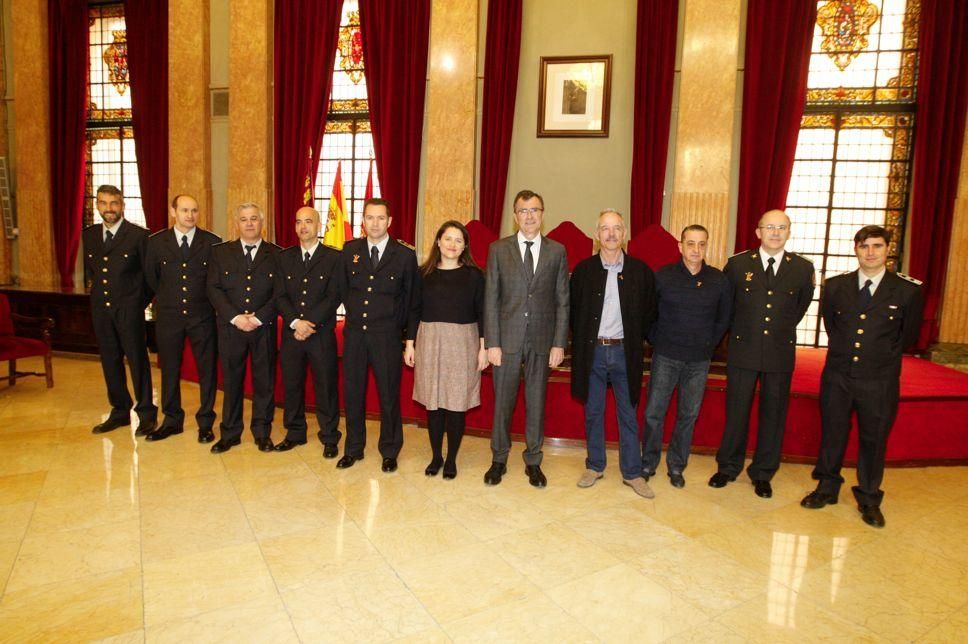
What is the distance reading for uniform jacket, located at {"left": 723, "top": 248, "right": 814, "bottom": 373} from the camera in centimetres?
339

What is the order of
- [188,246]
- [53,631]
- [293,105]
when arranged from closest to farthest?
[53,631]
[188,246]
[293,105]

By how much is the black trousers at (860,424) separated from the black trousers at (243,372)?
3.46m

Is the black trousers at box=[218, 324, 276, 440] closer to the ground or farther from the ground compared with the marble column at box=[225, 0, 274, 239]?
closer to the ground

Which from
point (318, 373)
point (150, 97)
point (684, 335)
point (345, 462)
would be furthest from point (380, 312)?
point (150, 97)

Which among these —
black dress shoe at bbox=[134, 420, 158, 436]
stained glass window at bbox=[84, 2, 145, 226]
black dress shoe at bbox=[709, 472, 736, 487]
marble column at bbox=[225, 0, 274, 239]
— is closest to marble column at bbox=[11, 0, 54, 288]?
stained glass window at bbox=[84, 2, 145, 226]

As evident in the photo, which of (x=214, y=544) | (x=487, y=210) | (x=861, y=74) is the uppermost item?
(x=861, y=74)

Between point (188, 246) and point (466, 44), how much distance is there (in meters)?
3.94

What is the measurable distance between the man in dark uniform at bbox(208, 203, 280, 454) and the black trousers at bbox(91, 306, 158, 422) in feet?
Answer: 2.60

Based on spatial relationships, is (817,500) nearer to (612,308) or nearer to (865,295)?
(865,295)

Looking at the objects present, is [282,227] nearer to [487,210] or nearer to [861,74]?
[487,210]

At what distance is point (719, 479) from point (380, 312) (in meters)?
2.30

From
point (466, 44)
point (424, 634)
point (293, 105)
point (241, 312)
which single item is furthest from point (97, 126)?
point (424, 634)

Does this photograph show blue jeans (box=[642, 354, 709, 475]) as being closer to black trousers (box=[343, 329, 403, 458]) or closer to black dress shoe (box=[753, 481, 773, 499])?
black dress shoe (box=[753, 481, 773, 499])

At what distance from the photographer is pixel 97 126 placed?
27.5ft
